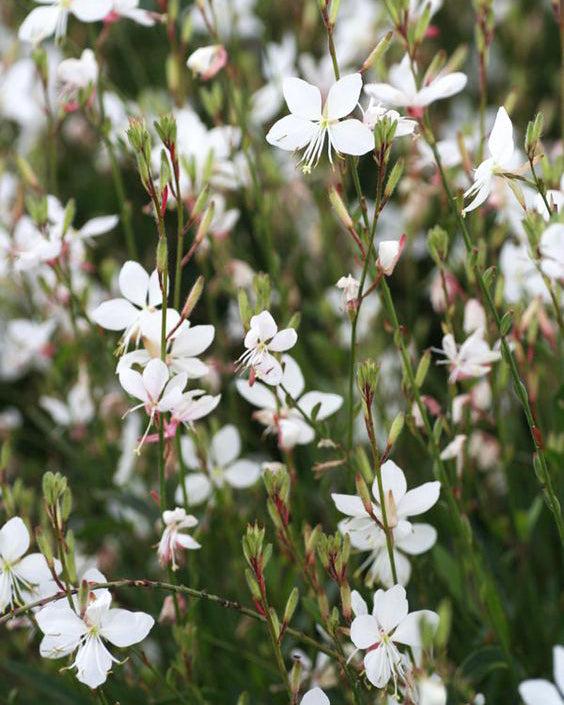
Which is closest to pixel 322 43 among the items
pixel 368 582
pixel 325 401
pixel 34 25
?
pixel 34 25

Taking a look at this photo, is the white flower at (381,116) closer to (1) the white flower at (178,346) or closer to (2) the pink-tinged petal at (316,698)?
(1) the white flower at (178,346)

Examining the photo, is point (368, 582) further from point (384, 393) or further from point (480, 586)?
point (384, 393)

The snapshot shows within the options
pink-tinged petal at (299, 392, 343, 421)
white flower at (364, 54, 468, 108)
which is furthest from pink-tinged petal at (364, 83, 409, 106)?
pink-tinged petal at (299, 392, 343, 421)

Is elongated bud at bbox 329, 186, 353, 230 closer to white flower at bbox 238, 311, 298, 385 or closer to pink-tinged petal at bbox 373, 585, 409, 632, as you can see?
white flower at bbox 238, 311, 298, 385

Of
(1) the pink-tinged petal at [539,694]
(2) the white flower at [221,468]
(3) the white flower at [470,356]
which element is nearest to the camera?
(1) the pink-tinged petal at [539,694]

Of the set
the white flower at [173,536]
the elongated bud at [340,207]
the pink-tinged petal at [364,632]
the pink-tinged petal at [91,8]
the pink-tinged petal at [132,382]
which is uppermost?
the pink-tinged petal at [91,8]

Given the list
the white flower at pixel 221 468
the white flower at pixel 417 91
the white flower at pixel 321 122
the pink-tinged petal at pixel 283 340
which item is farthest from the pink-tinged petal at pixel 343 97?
the white flower at pixel 221 468
